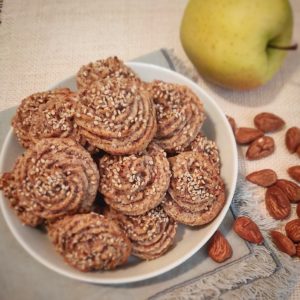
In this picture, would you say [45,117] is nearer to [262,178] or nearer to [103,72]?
[103,72]

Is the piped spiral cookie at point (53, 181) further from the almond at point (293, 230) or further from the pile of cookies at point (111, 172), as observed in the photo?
the almond at point (293, 230)

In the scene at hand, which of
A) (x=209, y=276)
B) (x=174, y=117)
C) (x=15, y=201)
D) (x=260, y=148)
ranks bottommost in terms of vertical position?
(x=209, y=276)

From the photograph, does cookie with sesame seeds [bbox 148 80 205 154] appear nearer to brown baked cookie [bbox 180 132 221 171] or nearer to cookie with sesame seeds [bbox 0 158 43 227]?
brown baked cookie [bbox 180 132 221 171]

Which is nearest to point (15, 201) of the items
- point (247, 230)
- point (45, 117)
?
point (45, 117)

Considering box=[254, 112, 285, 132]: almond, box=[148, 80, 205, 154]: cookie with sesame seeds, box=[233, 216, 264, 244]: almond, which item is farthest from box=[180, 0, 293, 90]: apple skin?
box=[233, 216, 264, 244]: almond

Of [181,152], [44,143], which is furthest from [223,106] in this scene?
[44,143]
